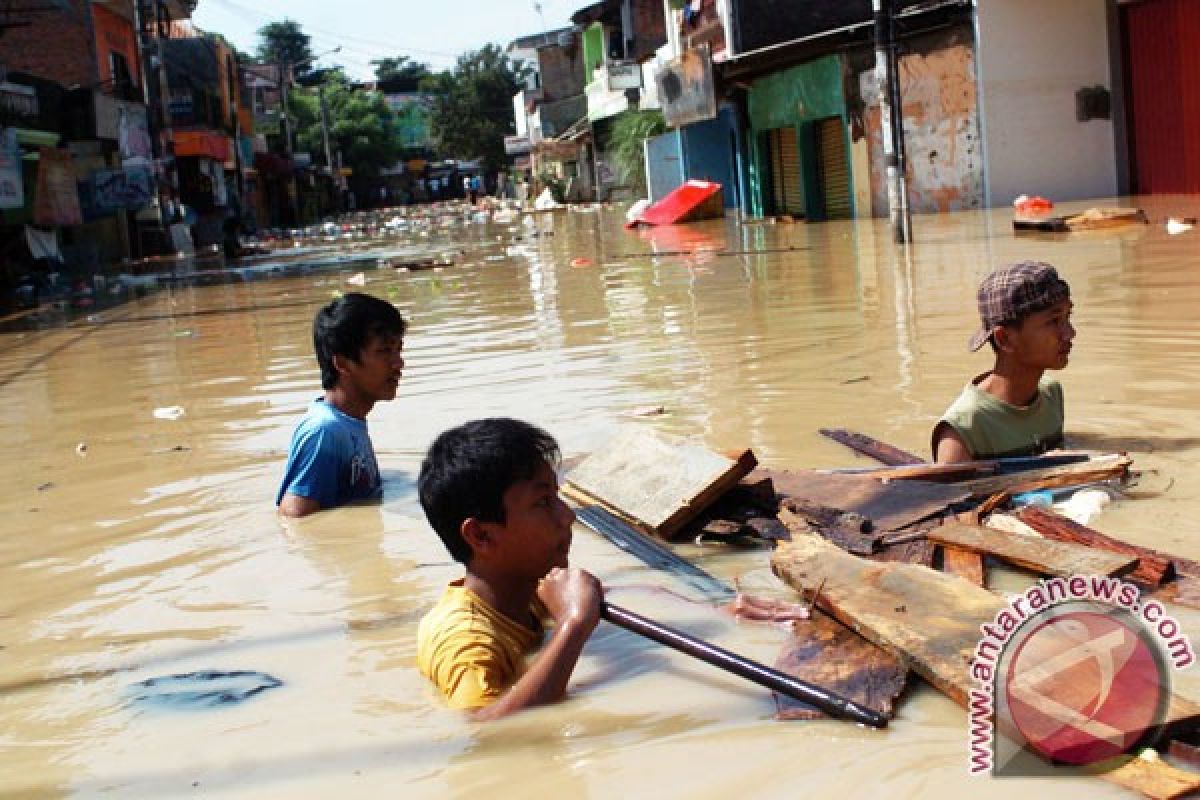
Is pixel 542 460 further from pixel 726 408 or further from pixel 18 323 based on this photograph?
pixel 18 323

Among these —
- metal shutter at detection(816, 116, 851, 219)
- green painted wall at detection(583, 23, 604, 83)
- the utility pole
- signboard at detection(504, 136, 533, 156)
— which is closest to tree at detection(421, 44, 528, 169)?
signboard at detection(504, 136, 533, 156)

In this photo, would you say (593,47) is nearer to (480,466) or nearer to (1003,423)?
(1003,423)

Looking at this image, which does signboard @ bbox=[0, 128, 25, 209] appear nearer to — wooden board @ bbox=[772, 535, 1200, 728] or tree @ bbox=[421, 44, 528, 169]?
wooden board @ bbox=[772, 535, 1200, 728]

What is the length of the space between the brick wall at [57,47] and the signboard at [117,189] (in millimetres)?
6142

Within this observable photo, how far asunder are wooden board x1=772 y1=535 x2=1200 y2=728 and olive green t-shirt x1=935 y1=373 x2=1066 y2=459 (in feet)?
4.36

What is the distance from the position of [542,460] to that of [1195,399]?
13.6 ft

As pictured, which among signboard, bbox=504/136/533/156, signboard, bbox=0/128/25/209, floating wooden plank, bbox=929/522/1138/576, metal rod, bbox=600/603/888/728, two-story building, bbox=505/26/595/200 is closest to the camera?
metal rod, bbox=600/603/888/728

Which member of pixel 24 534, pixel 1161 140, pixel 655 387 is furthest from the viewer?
pixel 1161 140

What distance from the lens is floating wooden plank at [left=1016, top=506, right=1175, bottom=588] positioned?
150 inches

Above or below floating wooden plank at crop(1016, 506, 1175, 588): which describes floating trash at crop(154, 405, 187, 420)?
above

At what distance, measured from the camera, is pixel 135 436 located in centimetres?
837

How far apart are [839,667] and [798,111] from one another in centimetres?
2570

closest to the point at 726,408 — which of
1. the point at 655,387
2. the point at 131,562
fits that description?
the point at 655,387

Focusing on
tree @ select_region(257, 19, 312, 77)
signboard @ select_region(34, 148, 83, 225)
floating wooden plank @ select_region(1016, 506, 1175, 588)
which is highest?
tree @ select_region(257, 19, 312, 77)
